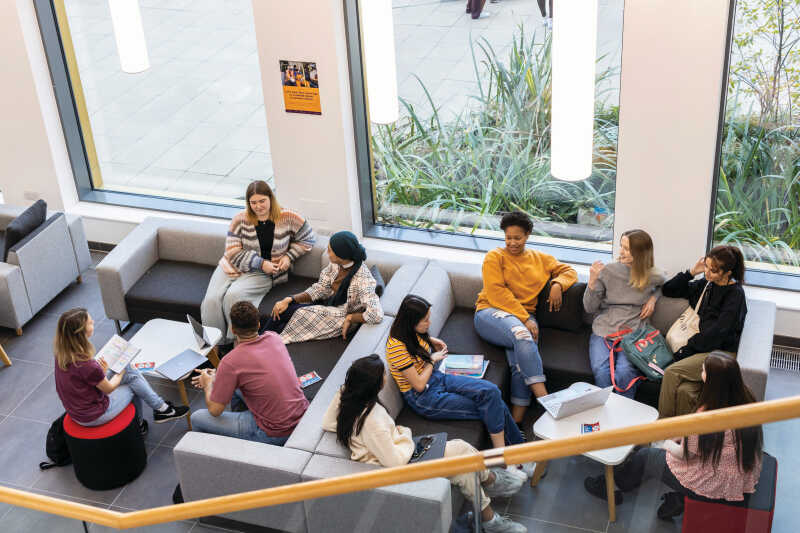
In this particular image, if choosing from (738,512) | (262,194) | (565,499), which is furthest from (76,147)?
(738,512)

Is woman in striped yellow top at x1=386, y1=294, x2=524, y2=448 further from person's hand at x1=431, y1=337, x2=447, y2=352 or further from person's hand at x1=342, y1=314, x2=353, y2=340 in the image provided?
person's hand at x1=342, y1=314, x2=353, y2=340

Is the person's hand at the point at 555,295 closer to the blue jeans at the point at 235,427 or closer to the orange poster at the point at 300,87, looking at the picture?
the blue jeans at the point at 235,427

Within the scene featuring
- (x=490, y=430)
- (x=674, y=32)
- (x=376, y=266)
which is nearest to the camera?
(x=490, y=430)

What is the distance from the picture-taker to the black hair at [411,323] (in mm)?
5254

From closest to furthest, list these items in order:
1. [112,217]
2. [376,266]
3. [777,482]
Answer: [777,482]
[376,266]
[112,217]

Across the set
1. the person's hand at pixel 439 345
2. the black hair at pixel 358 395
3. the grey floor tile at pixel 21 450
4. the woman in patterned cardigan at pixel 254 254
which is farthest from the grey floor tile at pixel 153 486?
the person's hand at pixel 439 345

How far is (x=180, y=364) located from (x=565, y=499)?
3.97 meters

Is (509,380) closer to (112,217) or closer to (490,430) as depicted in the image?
(490,430)

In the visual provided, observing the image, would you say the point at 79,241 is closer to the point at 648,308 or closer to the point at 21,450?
the point at 21,450

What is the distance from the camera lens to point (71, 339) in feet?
17.1

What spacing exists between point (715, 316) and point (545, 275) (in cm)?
118

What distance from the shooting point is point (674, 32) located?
5781 mm

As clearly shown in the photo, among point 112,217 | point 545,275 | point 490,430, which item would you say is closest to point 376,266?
point 545,275

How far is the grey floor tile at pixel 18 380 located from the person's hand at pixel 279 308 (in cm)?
184
